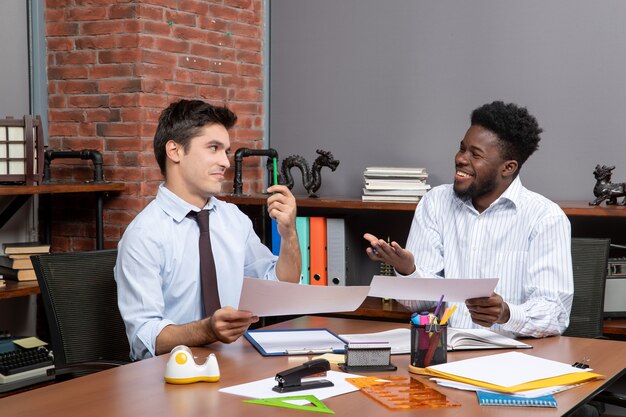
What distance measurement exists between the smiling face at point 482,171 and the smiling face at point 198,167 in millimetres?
846

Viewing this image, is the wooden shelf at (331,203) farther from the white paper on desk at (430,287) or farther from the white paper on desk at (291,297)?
the white paper on desk at (291,297)

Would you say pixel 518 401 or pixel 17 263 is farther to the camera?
pixel 17 263

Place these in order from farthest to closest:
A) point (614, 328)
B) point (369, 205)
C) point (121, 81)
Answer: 1. point (121, 81)
2. point (369, 205)
3. point (614, 328)

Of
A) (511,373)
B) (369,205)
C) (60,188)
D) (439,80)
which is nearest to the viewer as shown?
(511,373)

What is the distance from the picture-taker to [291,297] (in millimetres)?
2084

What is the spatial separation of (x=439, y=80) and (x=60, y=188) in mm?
1790

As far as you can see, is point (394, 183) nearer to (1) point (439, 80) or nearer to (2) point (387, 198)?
(2) point (387, 198)

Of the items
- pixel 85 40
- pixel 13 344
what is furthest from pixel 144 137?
pixel 13 344

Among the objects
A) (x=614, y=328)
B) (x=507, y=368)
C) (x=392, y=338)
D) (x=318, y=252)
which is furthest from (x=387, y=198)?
(x=507, y=368)

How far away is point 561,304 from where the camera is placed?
2.57 metres

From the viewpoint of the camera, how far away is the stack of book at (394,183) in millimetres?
3639

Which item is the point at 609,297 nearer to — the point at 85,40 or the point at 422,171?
the point at 422,171

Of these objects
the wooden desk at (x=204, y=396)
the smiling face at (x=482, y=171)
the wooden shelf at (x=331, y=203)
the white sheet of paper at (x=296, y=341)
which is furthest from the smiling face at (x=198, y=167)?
the wooden shelf at (x=331, y=203)

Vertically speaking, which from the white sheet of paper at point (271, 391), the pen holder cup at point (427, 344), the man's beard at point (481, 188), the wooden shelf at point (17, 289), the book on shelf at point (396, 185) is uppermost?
the man's beard at point (481, 188)
